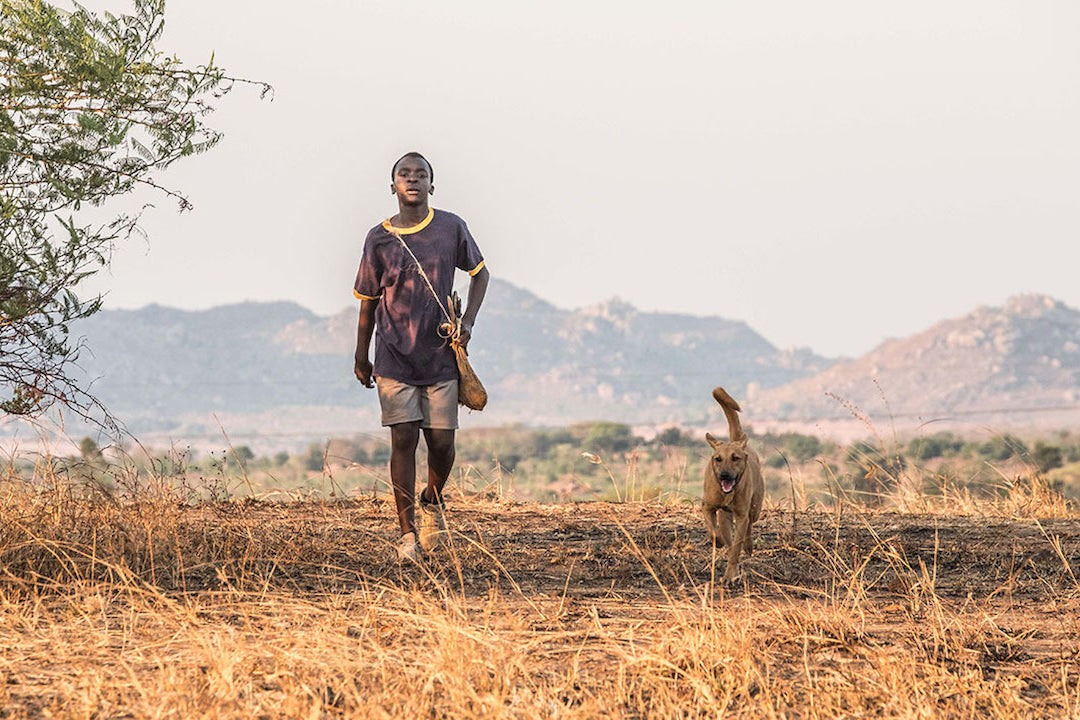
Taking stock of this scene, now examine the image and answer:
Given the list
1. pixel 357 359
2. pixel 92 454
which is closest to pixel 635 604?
pixel 357 359

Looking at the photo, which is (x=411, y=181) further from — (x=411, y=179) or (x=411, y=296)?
(x=411, y=296)

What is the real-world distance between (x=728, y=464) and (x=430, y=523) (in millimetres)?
1485

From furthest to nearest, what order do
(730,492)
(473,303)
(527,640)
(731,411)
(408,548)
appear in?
(731,411)
(473,303)
(730,492)
(408,548)
(527,640)

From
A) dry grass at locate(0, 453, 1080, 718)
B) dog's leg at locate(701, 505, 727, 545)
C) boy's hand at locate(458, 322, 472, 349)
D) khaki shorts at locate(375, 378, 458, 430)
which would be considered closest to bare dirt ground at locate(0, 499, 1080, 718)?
dry grass at locate(0, 453, 1080, 718)

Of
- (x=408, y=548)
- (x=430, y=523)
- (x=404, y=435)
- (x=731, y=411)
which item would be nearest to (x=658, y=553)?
(x=731, y=411)

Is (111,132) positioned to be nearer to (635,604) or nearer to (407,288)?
(407,288)

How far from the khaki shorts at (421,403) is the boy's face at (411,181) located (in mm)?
887

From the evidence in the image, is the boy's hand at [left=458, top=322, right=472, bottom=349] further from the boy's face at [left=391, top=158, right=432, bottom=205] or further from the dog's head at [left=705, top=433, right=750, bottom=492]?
the dog's head at [left=705, top=433, right=750, bottom=492]

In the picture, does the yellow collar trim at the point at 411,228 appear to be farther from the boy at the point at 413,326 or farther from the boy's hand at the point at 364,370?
the boy's hand at the point at 364,370

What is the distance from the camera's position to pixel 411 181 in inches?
257

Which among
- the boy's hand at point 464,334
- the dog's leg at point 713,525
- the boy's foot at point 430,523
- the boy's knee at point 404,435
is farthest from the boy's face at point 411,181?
the dog's leg at point 713,525

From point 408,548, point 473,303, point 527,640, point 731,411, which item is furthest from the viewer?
point 731,411

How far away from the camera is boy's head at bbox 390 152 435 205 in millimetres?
6516

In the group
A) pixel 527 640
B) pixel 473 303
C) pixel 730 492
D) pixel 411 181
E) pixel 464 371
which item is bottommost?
pixel 527 640
